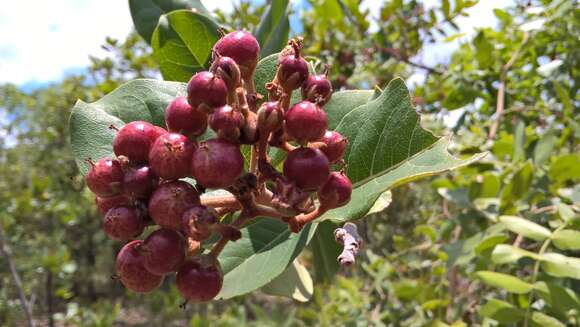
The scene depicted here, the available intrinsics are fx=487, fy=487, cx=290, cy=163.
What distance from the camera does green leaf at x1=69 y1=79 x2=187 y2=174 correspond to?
1.01 metres

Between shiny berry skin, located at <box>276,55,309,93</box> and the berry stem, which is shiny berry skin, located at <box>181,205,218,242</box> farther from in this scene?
shiny berry skin, located at <box>276,55,309,93</box>

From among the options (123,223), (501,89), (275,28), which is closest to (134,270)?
(123,223)

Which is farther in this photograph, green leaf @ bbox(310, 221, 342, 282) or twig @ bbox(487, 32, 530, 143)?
twig @ bbox(487, 32, 530, 143)

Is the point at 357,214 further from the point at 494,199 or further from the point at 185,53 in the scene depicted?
the point at 494,199

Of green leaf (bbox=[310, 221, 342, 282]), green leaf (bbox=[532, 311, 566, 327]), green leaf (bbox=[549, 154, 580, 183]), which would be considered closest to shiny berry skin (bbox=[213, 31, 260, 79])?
green leaf (bbox=[310, 221, 342, 282])

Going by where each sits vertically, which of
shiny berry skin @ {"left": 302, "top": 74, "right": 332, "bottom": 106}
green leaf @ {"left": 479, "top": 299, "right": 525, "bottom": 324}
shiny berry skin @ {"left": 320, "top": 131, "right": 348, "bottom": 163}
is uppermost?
shiny berry skin @ {"left": 302, "top": 74, "right": 332, "bottom": 106}

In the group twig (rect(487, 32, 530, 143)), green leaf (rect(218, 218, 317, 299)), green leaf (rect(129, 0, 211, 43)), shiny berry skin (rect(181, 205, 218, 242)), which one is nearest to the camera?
shiny berry skin (rect(181, 205, 218, 242))

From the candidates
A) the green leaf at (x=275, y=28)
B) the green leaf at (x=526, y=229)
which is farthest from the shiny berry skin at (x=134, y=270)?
the green leaf at (x=526, y=229)

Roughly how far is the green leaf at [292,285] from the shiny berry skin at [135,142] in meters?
0.50

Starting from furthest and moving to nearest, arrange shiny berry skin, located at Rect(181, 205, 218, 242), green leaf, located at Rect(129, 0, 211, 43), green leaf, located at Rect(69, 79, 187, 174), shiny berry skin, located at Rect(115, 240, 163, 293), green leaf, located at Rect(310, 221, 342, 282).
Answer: green leaf, located at Rect(129, 0, 211, 43) → green leaf, located at Rect(310, 221, 342, 282) → green leaf, located at Rect(69, 79, 187, 174) → shiny berry skin, located at Rect(115, 240, 163, 293) → shiny berry skin, located at Rect(181, 205, 218, 242)

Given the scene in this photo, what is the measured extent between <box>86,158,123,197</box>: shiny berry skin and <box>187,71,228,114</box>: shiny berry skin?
0.18 m

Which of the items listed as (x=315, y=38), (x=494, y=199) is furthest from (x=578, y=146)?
(x=315, y=38)

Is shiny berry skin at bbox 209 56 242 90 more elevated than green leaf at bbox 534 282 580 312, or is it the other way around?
shiny berry skin at bbox 209 56 242 90

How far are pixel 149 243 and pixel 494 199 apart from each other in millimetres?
1527
